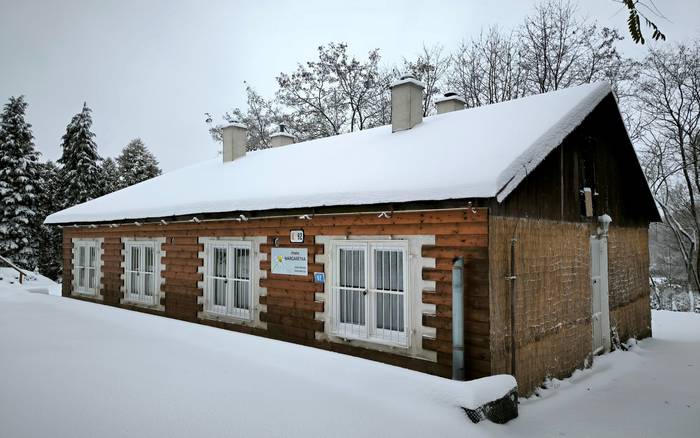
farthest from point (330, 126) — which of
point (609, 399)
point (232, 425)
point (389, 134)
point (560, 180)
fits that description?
point (232, 425)

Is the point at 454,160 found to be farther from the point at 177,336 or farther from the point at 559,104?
the point at 177,336

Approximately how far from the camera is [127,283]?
1212 centimetres

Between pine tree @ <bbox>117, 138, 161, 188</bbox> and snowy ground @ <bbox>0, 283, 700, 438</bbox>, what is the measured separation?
27324mm

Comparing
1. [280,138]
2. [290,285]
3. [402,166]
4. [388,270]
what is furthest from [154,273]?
[402,166]

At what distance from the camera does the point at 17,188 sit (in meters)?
26.5

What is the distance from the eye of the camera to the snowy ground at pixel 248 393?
3.86 m

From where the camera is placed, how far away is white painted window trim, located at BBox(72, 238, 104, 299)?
13205 millimetres

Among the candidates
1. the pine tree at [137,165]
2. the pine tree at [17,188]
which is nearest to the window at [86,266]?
the pine tree at [17,188]

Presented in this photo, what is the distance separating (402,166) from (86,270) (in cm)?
1159

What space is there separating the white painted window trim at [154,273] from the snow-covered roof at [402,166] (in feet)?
2.55

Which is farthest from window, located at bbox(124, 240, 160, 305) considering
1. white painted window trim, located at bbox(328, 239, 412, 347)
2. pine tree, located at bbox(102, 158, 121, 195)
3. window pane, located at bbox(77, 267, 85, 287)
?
pine tree, located at bbox(102, 158, 121, 195)

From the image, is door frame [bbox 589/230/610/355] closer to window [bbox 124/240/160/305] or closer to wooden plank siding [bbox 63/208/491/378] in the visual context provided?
wooden plank siding [bbox 63/208/491/378]

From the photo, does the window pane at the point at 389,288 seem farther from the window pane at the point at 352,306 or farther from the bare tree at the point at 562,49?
the bare tree at the point at 562,49

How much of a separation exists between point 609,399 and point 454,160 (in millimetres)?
4238
